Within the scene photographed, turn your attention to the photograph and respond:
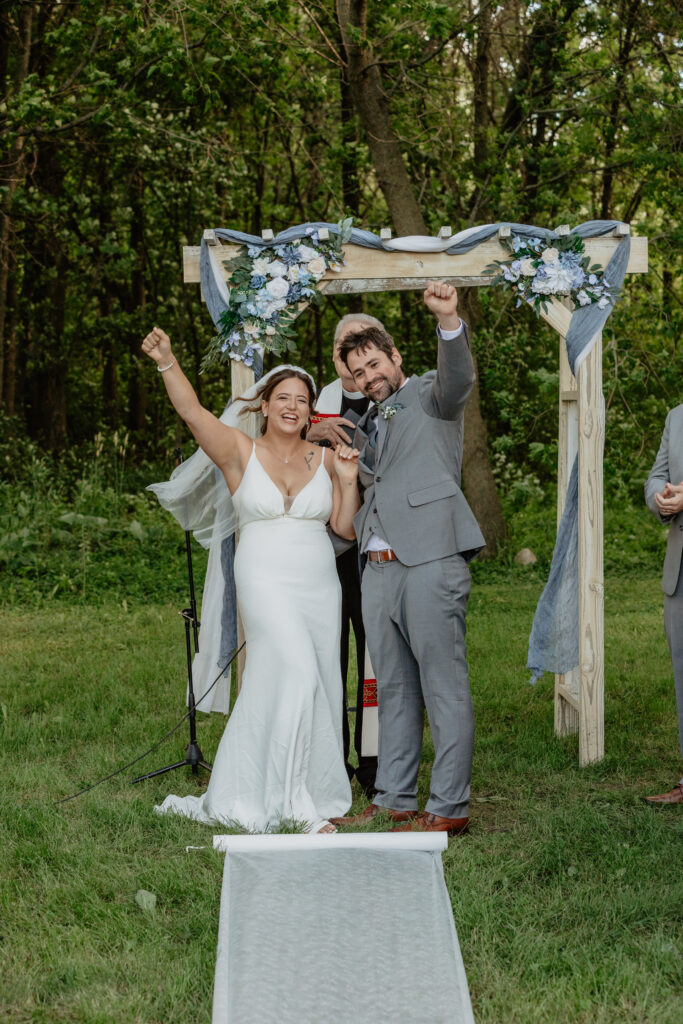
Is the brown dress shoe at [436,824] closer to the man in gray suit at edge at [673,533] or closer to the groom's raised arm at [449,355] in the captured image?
the man in gray suit at edge at [673,533]

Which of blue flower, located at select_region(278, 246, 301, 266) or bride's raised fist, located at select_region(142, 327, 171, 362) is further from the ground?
blue flower, located at select_region(278, 246, 301, 266)

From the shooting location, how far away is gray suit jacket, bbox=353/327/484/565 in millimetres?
4363

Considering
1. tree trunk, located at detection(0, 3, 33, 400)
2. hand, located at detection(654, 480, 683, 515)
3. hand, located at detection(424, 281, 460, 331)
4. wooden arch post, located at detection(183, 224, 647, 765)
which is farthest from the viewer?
tree trunk, located at detection(0, 3, 33, 400)

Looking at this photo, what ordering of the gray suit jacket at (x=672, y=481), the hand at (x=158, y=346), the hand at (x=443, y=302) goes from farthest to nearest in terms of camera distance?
1. the gray suit jacket at (x=672, y=481)
2. the hand at (x=158, y=346)
3. the hand at (x=443, y=302)

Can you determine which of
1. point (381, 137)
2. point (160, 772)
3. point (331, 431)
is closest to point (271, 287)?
point (331, 431)

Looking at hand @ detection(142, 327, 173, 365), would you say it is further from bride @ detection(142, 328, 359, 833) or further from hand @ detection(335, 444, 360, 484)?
hand @ detection(335, 444, 360, 484)

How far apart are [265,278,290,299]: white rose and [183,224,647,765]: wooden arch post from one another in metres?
0.21

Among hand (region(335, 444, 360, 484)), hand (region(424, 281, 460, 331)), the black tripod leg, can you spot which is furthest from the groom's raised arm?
the black tripod leg

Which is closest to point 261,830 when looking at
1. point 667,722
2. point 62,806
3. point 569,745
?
point 62,806

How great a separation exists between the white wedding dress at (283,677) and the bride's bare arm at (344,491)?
5 centimetres

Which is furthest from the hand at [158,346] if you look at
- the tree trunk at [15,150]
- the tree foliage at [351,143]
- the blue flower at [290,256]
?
the tree trunk at [15,150]

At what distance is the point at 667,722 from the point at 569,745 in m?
0.79

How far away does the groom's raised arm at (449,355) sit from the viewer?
13.6 feet

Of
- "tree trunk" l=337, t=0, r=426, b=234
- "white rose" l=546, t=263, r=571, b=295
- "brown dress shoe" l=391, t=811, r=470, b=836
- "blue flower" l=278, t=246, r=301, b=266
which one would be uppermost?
"tree trunk" l=337, t=0, r=426, b=234
